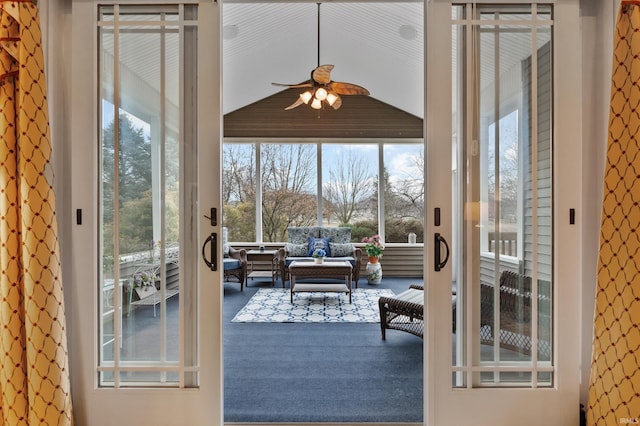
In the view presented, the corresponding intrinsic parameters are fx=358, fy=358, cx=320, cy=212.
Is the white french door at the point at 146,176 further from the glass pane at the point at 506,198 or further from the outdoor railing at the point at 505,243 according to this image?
the outdoor railing at the point at 505,243

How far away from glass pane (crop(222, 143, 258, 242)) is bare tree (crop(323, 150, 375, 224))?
1.57 m

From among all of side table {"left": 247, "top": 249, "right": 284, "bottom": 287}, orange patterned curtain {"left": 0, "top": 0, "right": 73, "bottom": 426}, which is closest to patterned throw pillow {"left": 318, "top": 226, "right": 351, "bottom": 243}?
side table {"left": 247, "top": 249, "right": 284, "bottom": 287}

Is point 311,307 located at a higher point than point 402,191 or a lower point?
lower

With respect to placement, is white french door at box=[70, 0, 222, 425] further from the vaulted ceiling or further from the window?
the window

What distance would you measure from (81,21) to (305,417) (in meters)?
2.42

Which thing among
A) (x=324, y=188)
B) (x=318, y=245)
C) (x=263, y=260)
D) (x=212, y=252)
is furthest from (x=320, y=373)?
(x=324, y=188)

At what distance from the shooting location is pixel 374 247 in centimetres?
668

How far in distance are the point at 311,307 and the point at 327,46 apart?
3.83 meters

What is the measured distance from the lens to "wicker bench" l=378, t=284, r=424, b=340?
3119mm

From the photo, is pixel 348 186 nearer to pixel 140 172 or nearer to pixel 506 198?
pixel 506 198

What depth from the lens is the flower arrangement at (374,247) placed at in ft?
21.9

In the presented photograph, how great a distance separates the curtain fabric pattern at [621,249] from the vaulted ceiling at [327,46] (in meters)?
2.70

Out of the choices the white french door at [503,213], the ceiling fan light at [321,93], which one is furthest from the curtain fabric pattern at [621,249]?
the ceiling fan light at [321,93]

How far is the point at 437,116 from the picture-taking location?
5.90ft
